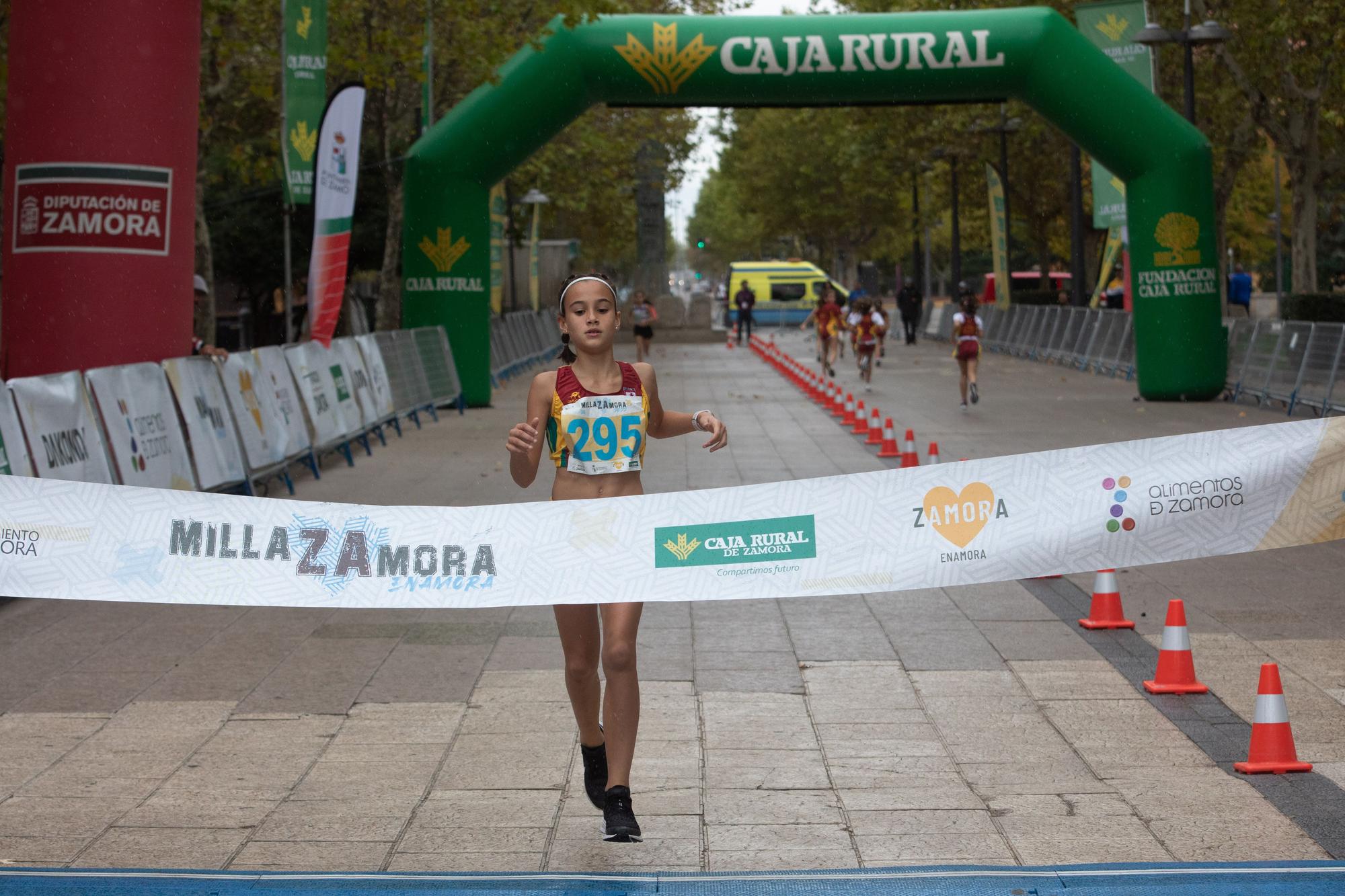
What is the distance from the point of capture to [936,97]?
70.9 feet

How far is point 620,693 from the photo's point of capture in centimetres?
533

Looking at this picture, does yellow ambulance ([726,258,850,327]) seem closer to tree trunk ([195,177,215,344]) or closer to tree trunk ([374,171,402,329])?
tree trunk ([374,171,402,329])

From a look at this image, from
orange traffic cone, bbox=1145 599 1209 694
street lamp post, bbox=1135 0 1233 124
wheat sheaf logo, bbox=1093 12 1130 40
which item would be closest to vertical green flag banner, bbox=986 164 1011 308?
street lamp post, bbox=1135 0 1233 124

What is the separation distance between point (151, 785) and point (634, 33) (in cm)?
1580

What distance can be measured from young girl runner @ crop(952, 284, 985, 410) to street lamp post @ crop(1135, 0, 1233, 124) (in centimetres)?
460

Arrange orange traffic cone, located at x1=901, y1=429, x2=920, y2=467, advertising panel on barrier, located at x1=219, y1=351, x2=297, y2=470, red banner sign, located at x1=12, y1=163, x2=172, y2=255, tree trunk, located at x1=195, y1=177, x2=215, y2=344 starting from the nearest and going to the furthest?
red banner sign, located at x1=12, y1=163, x2=172, y2=255 < advertising panel on barrier, located at x1=219, y1=351, x2=297, y2=470 < orange traffic cone, located at x1=901, y1=429, x2=920, y2=467 < tree trunk, located at x1=195, y1=177, x2=215, y2=344

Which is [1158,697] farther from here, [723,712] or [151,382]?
[151,382]

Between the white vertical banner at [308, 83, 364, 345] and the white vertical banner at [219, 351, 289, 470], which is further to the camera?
the white vertical banner at [308, 83, 364, 345]

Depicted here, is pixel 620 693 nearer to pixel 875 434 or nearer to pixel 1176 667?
pixel 1176 667

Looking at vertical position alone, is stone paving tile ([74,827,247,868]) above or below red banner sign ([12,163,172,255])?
below

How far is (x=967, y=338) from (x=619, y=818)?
17.5 metres

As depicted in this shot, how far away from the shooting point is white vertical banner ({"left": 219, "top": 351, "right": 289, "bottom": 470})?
534 inches

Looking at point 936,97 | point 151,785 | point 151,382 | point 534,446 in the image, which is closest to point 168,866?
point 151,785

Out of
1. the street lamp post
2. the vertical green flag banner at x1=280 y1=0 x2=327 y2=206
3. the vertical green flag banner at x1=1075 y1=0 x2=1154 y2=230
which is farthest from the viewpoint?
the vertical green flag banner at x1=1075 y1=0 x2=1154 y2=230
